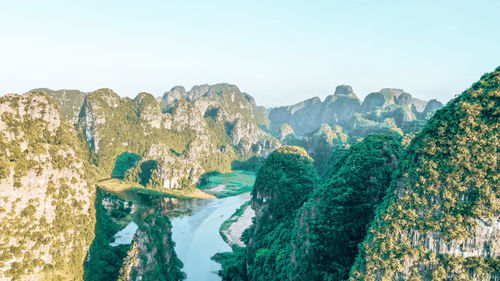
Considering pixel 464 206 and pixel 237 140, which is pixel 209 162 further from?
pixel 464 206

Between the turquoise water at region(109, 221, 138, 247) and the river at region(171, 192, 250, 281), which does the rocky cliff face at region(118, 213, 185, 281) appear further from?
the turquoise water at region(109, 221, 138, 247)

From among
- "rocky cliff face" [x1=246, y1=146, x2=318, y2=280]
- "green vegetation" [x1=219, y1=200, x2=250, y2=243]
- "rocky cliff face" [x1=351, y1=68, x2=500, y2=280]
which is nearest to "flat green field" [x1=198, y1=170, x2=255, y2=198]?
"green vegetation" [x1=219, y1=200, x2=250, y2=243]

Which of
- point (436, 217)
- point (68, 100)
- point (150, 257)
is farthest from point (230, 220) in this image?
point (68, 100)

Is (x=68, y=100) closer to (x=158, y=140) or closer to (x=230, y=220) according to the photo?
(x=158, y=140)

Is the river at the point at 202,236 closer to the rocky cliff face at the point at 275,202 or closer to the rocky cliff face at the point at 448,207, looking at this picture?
the rocky cliff face at the point at 275,202

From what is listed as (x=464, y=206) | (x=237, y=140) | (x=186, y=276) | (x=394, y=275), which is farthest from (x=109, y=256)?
(x=237, y=140)

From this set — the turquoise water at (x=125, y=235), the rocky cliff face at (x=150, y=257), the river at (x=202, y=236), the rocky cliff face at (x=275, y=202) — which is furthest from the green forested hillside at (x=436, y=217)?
the turquoise water at (x=125, y=235)
